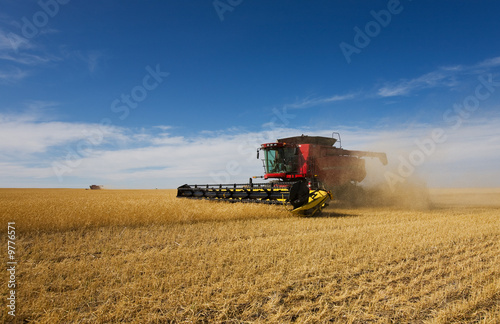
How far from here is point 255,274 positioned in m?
4.04

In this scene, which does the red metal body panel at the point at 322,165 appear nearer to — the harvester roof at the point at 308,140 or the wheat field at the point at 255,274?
the harvester roof at the point at 308,140

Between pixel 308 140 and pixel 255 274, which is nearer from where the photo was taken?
pixel 255 274

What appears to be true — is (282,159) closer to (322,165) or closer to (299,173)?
(299,173)

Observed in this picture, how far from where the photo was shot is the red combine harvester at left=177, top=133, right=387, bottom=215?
421 inches

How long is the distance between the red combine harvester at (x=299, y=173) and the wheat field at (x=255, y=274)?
10.0 feet

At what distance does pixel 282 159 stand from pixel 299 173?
1.00 m

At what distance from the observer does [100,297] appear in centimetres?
335

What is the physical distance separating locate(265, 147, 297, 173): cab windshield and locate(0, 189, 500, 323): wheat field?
6048 millimetres

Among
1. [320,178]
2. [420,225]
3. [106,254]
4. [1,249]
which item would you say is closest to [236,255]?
[106,254]

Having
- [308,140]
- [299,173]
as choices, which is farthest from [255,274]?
[308,140]

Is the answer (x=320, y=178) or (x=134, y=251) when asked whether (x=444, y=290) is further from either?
(x=320, y=178)

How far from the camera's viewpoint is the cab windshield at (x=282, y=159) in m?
13.5

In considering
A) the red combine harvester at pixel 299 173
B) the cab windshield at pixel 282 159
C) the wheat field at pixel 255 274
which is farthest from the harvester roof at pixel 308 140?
the wheat field at pixel 255 274

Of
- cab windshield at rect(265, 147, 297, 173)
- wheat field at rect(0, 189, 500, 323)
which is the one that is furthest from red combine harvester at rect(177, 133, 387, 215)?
wheat field at rect(0, 189, 500, 323)
